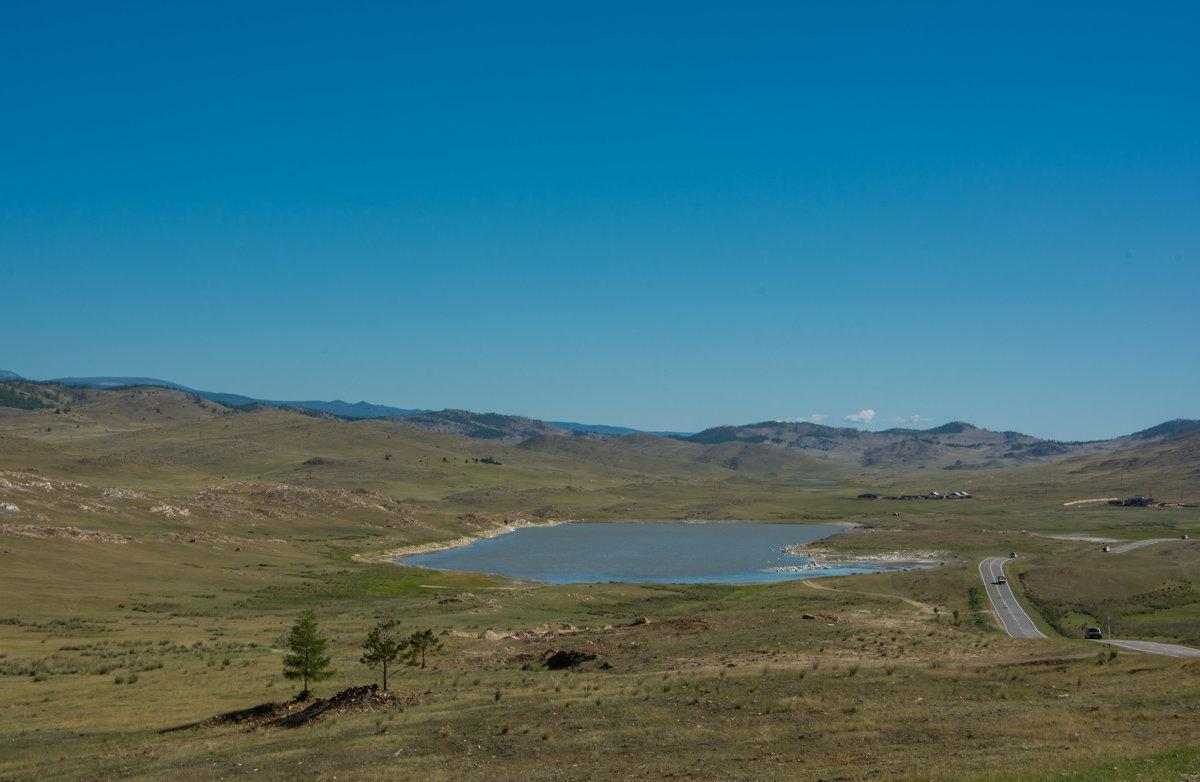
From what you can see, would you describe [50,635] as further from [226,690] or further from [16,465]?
[16,465]

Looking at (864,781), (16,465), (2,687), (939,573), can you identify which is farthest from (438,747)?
(16,465)

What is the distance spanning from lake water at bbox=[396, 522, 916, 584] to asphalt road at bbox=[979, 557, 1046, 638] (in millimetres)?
20520

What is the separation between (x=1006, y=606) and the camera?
237ft

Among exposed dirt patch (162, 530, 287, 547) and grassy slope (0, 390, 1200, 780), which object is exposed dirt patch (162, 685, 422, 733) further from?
exposed dirt patch (162, 530, 287, 547)

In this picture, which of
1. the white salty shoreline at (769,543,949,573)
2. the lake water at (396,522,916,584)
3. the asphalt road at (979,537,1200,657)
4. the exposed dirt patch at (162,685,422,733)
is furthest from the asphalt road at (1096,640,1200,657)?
the white salty shoreline at (769,543,949,573)

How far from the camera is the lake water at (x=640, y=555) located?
4363 inches

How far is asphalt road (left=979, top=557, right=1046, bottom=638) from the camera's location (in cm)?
6047

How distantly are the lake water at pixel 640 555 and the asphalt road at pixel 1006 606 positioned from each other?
2052cm

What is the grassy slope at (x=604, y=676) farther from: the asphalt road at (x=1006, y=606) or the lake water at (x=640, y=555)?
the lake water at (x=640, y=555)

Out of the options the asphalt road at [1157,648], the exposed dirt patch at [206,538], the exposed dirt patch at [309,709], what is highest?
the exposed dirt patch at [309,709]

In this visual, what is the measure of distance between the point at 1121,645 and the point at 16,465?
188095 mm

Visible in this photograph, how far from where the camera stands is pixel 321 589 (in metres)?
84.9

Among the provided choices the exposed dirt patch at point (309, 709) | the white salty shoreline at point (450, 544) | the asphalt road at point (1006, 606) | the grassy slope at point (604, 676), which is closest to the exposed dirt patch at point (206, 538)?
the grassy slope at point (604, 676)

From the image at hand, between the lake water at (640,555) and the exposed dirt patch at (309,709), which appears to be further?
the lake water at (640,555)
